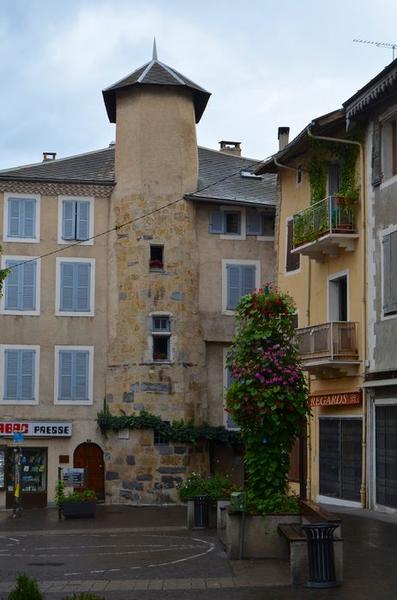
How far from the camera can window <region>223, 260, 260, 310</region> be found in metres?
38.1

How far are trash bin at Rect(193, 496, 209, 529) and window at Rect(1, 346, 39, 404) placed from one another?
14.2 m

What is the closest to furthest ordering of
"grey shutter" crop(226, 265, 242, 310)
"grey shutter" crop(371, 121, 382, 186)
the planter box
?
"grey shutter" crop(371, 121, 382, 186)
the planter box
"grey shutter" crop(226, 265, 242, 310)

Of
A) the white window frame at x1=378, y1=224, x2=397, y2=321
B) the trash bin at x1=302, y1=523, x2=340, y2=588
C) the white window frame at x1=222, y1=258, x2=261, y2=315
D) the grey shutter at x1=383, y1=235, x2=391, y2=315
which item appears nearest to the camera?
the trash bin at x1=302, y1=523, x2=340, y2=588

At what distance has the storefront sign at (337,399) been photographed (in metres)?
26.8

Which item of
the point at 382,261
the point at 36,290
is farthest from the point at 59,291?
the point at 382,261

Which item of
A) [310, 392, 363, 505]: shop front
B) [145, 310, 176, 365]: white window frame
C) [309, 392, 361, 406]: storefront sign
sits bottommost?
[310, 392, 363, 505]: shop front

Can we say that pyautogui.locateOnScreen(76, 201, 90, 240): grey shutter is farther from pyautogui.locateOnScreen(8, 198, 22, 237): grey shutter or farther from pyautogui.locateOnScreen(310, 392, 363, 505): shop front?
pyautogui.locateOnScreen(310, 392, 363, 505): shop front

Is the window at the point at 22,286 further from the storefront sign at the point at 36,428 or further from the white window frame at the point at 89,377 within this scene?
the storefront sign at the point at 36,428

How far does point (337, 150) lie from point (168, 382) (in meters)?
11.6

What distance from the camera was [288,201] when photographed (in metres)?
32.6

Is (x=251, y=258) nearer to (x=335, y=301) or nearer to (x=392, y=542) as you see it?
(x=335, y=301)

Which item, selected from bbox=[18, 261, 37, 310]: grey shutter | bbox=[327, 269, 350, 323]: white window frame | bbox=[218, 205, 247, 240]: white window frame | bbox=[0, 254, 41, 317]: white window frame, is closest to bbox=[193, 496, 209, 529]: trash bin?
bbox=[327, 269, 350, 323]: white window frame

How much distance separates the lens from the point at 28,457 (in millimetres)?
36969

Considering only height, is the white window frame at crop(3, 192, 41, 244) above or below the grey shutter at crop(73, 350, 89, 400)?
above
